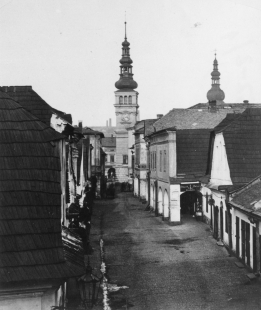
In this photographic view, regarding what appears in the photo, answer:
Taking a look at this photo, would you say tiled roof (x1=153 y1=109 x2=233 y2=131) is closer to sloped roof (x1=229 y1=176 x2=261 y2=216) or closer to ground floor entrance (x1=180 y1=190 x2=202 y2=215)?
ground floor entrance (x1=180 y1=190 x2=202 y2=215)

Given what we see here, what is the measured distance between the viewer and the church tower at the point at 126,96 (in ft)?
297

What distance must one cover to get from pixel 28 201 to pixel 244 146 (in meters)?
17.3

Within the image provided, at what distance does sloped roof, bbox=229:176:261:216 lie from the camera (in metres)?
17.9

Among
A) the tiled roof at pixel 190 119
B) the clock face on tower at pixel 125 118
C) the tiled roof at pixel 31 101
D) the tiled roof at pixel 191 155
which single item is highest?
the clock face on tower at pixel 125 118

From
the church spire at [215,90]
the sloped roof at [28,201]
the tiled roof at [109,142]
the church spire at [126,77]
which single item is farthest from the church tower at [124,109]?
the sloped roof at [28,201]

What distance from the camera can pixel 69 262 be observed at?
8859 millimetres

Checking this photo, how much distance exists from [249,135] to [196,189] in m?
8.17

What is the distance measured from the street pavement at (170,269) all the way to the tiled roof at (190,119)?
13.5m

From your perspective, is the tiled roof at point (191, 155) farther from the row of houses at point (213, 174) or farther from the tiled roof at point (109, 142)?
the tiled roof at point (109, 142)

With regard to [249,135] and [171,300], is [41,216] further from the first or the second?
[249,135]

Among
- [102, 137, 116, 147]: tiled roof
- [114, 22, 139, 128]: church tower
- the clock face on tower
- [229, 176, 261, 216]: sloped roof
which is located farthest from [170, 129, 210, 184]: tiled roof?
[102, 137, 116, 147]: tiled roof

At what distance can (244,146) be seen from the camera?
24297 millimetres

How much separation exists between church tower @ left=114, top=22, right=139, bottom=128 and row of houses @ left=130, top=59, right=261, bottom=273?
1641 inches

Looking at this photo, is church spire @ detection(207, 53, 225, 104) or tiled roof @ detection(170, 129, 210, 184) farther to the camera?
church spire @ detection(207, 53, 225, 104)
